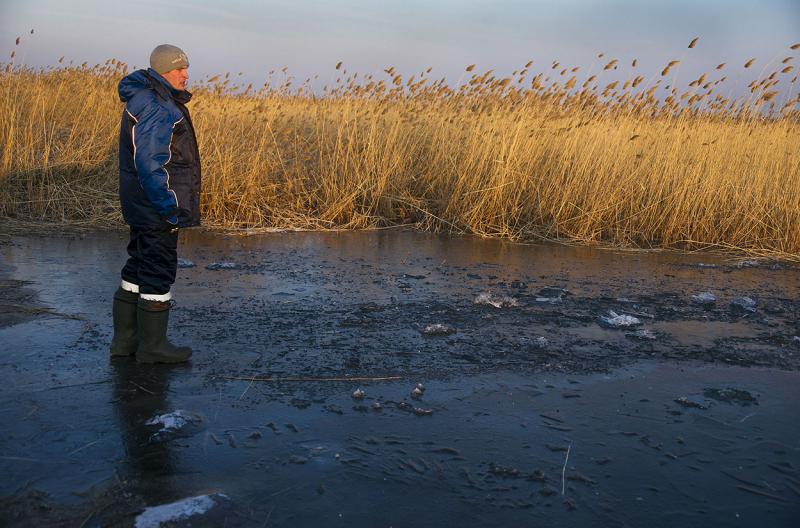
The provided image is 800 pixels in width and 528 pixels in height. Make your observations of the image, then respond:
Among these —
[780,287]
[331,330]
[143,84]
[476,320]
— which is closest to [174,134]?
[143,84]

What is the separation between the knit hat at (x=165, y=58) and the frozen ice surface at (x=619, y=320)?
310 centimetres

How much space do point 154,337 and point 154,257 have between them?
415 millimetres

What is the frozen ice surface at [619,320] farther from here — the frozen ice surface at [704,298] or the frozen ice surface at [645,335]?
the frozen ice surface at [704,298]

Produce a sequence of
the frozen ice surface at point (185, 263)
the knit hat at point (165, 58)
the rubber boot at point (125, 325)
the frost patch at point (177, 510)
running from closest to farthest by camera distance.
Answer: the frost patch at point (177, 510), the knit hat at point (165, 58), the rubber boot at point (125, 325), the frozen ice surface at point (185, 263)

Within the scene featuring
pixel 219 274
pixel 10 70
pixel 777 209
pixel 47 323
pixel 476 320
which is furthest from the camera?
pixel 10 70

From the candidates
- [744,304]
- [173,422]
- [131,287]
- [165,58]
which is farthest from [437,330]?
[744,304]

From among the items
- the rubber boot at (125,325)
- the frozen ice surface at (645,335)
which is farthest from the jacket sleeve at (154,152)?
the frozen ice surface at (645,335)

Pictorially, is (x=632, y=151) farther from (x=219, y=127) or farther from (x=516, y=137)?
(x=219, y=127)

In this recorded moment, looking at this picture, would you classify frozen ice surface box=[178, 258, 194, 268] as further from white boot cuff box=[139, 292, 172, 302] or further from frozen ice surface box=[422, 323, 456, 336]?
frozen ice surface box=[422, 323, 456, 336]

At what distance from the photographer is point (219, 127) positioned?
9.23m

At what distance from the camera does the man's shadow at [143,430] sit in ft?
9.06

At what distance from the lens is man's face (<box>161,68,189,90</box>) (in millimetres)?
3994

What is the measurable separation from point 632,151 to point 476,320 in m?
4.69

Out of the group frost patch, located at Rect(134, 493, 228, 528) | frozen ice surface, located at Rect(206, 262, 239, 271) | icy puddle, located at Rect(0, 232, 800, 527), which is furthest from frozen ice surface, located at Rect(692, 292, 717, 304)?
frost patch, located at Rect(134, 493, 228, 528)
